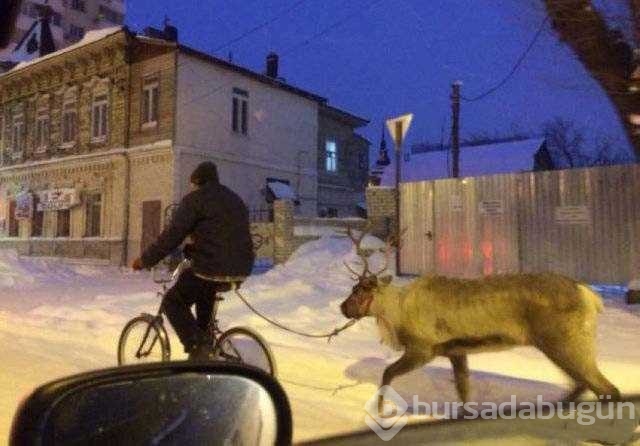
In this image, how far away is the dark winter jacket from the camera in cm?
580

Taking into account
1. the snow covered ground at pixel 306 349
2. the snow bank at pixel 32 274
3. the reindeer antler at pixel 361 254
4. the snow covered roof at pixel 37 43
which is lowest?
the snow covered ground at pixel 306 349

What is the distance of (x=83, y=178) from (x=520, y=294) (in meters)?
24.8

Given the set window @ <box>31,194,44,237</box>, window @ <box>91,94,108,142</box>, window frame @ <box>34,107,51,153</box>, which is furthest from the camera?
window @ <box>31,194,44,237</box>

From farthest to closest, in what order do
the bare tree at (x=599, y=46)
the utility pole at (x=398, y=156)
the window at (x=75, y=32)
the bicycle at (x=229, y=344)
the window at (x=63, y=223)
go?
the window at (x=75, y=32) → the window at (x=63, y=223) → the utility pole at (x=398, y=156) → the bare tree at (x=599, y=46) → the bicycle at (x=229, y=344)

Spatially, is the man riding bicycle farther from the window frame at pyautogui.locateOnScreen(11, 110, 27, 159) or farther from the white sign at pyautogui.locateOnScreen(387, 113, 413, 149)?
the window frame at pyautogui.locateOnScreen(11, 110, 27, 159)

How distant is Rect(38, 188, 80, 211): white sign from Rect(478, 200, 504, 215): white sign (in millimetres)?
18430

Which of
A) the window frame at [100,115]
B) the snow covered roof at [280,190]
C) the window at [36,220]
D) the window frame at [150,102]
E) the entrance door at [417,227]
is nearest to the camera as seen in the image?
the entrance door at [417,227]

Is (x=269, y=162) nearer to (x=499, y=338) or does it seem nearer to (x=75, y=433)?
(x=499, y=338)

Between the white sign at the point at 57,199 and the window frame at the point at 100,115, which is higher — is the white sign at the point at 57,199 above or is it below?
below

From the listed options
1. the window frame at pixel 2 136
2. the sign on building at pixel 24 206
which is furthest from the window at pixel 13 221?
the window frame at pixel 2 136

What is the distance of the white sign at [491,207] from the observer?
14.4m

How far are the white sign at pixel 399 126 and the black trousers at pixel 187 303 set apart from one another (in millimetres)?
7975

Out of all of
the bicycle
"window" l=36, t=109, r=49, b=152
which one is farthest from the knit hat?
"window" l=36, t=109, r=49, b=152

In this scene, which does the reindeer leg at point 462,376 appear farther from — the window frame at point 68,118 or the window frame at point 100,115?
the window frame at point 68,118
